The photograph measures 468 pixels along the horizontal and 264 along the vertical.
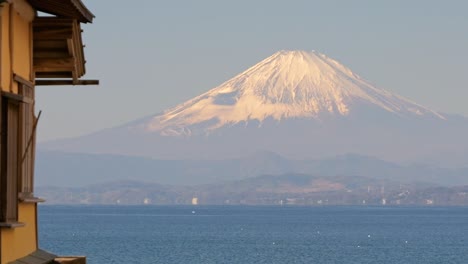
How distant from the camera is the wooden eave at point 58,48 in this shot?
14.7m

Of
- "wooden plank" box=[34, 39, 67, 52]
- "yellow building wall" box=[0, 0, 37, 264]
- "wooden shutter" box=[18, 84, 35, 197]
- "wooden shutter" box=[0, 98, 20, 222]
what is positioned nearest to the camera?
"yellow building wall" box=[0, 0, 37, 264]

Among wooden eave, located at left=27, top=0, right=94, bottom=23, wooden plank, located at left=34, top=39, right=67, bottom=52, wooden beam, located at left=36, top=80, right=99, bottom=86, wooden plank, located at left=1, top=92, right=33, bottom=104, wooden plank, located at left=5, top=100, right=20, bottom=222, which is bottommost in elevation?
wooden plank, located at left=5, top=100, right=20, bottom=222

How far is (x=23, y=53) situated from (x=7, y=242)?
Result: 6.78ft

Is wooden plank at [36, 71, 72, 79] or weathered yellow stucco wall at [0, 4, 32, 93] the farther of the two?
wooden plank at [36, 71, 72, 79]

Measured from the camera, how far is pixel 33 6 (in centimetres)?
1455

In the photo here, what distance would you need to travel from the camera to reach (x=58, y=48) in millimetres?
15391

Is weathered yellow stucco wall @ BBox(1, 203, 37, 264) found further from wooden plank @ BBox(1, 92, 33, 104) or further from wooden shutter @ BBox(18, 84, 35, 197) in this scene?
wooden plank @ BBox(1, 92, 33, 104)

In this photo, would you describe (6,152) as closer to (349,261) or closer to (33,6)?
(33,6)

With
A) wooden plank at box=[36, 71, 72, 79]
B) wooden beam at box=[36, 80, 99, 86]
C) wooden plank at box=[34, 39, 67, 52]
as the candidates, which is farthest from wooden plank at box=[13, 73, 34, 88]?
wooden plank at box=[36, 71, 72, 79]

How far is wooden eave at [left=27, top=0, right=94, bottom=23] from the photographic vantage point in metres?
14.0

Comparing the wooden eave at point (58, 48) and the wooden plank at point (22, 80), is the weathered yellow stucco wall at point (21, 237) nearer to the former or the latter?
the wooden plank at point (22, 80)

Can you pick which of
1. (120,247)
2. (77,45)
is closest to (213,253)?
(120,247)

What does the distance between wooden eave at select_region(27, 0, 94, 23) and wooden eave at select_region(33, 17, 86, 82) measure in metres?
0.09

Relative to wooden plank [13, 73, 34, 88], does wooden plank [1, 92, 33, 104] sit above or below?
below
